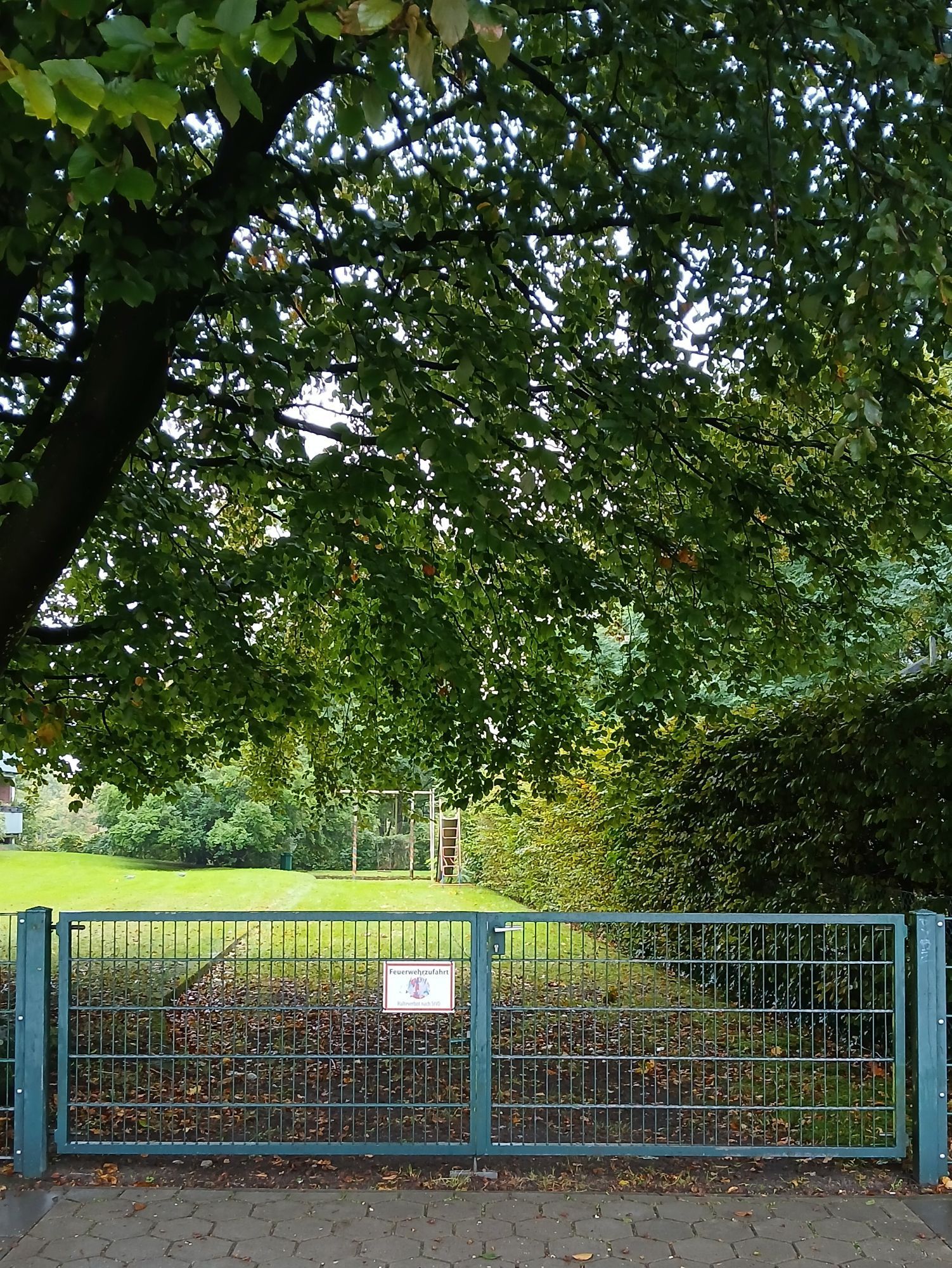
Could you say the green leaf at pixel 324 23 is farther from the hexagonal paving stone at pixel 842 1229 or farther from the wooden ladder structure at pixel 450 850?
the wooden ladder structure at pixel 450 850

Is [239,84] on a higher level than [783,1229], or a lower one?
higher

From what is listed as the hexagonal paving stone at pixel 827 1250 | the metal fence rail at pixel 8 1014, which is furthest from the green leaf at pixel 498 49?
the hexagonal paving stone at pixel 827 1250

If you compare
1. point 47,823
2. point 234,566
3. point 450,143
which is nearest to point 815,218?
point 450,143

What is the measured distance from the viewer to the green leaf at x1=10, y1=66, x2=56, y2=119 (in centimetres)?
188

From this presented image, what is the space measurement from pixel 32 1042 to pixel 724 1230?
3498 mm

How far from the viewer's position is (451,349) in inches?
205

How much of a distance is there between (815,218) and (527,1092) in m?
5.61

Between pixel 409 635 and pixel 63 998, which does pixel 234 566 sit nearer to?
pixel 409 635

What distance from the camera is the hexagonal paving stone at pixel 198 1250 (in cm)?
406

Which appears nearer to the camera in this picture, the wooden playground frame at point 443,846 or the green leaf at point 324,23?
the green leaf at point 324,23

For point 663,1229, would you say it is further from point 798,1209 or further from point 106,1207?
point 106,1207

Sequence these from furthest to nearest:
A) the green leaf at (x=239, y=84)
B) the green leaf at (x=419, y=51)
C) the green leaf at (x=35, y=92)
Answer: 1. the green leaf at (x=239, y=84)
2. the green leaf at (x=419, y=51)
3. the green leaf at (x=35, y=92)

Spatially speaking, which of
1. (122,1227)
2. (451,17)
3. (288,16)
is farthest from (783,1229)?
(288,16)

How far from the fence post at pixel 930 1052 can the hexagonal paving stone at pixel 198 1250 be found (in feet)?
11.1
